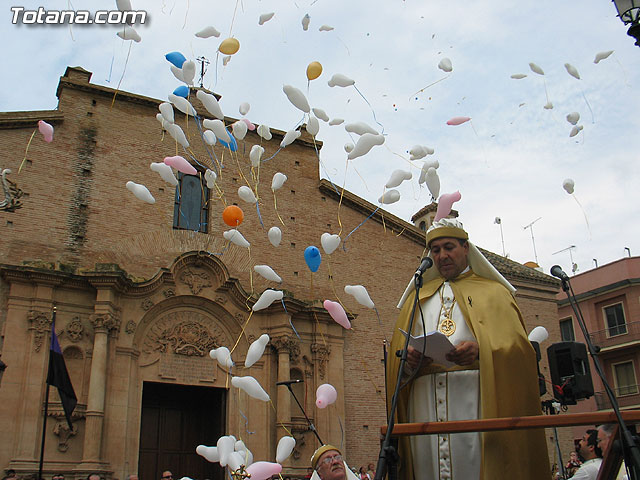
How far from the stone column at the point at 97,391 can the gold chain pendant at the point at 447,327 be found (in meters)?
9.82

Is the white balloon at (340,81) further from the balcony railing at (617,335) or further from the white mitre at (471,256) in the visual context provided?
the balcony railing at (617,335)

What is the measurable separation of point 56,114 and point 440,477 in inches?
512

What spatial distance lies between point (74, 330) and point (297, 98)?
24.8 ft

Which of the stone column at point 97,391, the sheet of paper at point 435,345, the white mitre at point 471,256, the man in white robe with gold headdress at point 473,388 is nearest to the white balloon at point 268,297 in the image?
the white mitre at point 471,256

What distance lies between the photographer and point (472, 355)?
13.7 ft

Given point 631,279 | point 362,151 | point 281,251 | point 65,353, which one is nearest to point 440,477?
point 362,151

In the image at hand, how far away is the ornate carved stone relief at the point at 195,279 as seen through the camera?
1479cm

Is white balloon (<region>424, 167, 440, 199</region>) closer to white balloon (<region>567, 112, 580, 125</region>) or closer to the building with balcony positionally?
white balloon (<region>567, 112, 580, 125</region>)

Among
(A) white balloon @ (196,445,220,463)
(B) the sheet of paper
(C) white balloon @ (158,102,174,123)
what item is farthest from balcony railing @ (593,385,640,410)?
(B) the sheet of paper

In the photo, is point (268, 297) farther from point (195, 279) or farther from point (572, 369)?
point (195, 279)

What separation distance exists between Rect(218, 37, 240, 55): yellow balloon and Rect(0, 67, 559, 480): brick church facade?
4517mm

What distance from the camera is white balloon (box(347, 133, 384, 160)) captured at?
8.60 meters

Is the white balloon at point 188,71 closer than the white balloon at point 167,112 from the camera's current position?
Yes

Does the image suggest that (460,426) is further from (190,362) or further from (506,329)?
(190,362)
